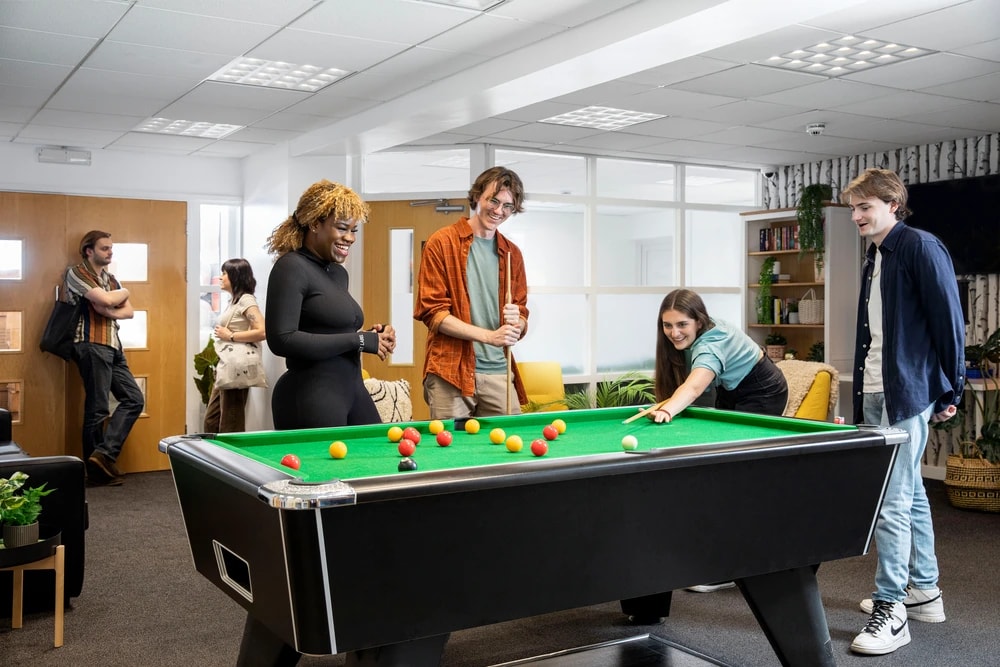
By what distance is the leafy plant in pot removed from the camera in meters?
7.30

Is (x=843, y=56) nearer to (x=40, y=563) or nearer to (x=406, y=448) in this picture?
(x=406, y=448)

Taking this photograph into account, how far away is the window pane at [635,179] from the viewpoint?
302 inches

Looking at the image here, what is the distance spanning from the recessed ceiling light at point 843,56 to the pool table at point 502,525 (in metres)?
2.47

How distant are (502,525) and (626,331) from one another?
19.5ft

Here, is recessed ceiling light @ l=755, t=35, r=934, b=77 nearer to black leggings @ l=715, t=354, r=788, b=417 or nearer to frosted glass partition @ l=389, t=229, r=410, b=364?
black leggings @ l=715, t=354, r=788, b=417

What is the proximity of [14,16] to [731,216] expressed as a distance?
5.95 metres

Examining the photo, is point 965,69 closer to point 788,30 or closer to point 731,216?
point 788,30

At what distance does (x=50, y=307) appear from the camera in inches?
271

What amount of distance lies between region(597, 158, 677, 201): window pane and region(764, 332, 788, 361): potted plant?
141 cm

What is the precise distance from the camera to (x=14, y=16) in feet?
13.3

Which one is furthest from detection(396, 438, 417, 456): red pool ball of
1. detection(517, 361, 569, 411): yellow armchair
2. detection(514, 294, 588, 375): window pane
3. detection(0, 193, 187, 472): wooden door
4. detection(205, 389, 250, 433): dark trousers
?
detection(0, 193, 187, 472): wooden door

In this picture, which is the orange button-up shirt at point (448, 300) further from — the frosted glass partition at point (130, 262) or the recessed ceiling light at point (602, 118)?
the frosted glass partition at point (130, 262)

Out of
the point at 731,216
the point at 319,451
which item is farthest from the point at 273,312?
the point at 731,216

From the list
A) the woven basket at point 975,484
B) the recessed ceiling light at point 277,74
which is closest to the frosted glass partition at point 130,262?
the recessed ceiling light at point 277,74
